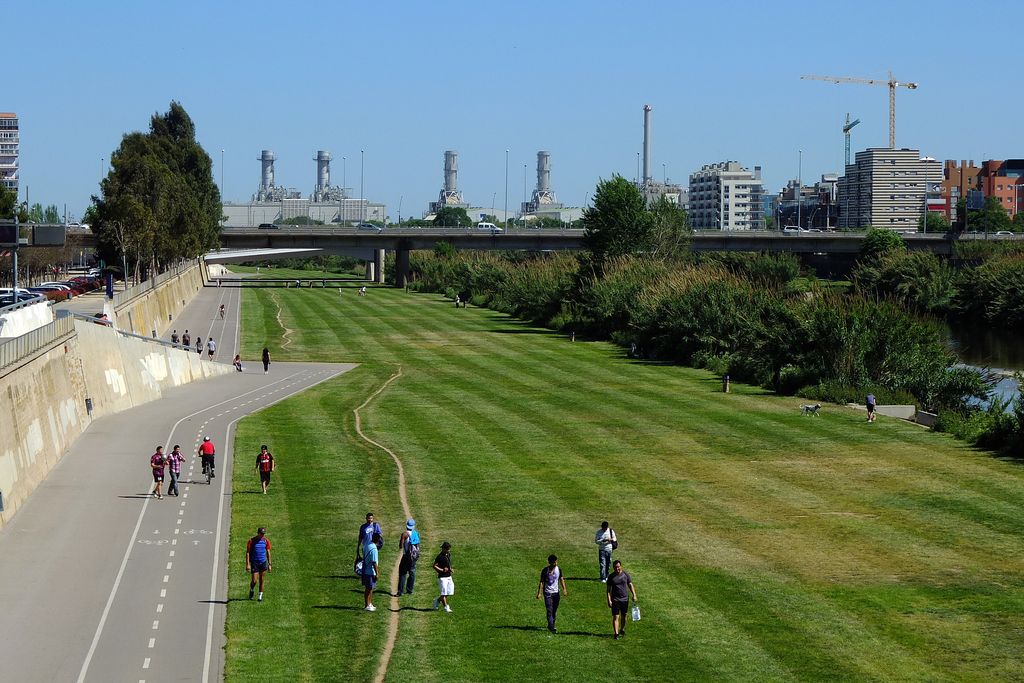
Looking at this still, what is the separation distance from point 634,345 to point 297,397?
114 feet

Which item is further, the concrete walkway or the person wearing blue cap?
the person wearing blue cap

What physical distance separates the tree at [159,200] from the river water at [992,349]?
220ft

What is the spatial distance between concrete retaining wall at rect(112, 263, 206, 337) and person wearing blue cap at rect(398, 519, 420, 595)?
46010mm

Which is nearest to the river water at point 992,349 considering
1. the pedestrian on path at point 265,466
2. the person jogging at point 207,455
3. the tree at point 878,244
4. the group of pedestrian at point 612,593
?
the tree at point 878,244

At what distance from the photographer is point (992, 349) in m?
118

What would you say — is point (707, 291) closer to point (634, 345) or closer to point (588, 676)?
point (634, 345)

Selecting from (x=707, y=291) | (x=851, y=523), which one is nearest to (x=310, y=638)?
(x=851, y=523)

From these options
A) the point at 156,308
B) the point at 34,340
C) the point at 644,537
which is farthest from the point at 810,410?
the point at 156,308

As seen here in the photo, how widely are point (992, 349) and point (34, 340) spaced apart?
3546 inches

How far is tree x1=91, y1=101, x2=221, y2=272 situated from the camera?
371 feet

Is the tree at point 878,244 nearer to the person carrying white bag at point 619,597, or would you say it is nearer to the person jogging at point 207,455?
the person jogging at point 207,455

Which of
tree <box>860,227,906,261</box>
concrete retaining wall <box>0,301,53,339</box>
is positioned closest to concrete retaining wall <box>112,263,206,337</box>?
concrete retaining wall <box>0,301,53,339</box>

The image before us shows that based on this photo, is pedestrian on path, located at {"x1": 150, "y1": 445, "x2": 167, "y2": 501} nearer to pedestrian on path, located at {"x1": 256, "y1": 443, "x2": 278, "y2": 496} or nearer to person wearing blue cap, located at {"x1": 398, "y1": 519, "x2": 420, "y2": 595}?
pedestrian on path, located at {"x1": 256, "y1": 443, "x2": 278, "y2": 496}

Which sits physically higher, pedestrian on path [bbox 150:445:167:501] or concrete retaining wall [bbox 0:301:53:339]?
concrete retaining wall [bbox 0:301:53:339]
